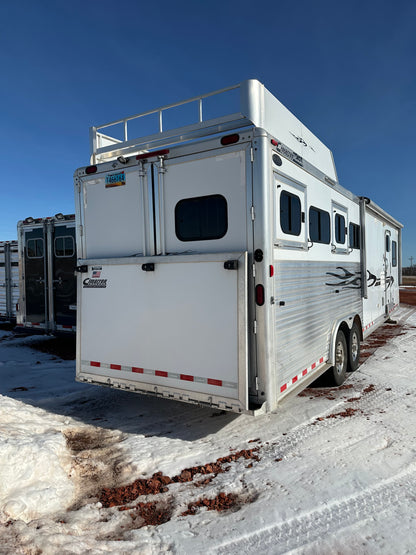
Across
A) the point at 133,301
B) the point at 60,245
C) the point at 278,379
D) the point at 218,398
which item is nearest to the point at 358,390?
the point at 278,379

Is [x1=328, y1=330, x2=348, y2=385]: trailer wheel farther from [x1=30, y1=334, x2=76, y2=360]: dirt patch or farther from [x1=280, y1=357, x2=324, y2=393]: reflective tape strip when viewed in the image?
[x1=30, y1=334, x2=76, y2=360]: dirt patch

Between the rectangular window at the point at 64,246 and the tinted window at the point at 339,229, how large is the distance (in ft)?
17.5

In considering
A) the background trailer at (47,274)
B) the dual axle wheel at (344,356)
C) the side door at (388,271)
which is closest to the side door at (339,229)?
the dual axle wheel at (344,356)

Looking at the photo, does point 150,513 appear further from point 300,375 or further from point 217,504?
point 300,375

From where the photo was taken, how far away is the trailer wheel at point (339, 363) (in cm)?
583

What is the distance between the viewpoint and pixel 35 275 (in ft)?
30.4

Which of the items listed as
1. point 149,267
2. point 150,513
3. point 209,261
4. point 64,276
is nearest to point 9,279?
point 64,276

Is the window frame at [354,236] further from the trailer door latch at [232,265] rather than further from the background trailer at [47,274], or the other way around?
the background trailer at [47,274]

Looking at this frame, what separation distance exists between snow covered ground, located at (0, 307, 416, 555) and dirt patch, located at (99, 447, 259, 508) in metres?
0.02

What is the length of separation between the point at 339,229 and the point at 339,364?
1.97 meters

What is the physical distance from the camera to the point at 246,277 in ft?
12.1

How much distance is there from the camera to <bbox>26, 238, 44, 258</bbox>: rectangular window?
9109 millimetres

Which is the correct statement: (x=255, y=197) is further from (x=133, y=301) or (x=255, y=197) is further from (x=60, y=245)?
(x=60, y=245)

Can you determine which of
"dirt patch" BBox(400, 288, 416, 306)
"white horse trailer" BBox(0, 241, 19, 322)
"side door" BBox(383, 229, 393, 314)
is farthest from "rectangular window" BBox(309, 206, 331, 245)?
"dirt patch" BBox(400, 288, 416, 306)
